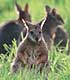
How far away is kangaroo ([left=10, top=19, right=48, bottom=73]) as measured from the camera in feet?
26.6

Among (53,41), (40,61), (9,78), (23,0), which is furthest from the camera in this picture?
(23,0)

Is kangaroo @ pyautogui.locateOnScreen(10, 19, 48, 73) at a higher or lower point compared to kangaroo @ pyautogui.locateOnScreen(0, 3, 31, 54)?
higher

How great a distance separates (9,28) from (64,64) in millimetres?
2908

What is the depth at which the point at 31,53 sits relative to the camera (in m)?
8.18

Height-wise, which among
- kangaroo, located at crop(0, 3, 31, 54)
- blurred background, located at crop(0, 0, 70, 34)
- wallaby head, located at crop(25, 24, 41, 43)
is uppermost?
wallaby head, located at crop(25, 24, 41, 43)

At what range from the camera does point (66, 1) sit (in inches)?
526

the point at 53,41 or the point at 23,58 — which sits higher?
the point at 23,58

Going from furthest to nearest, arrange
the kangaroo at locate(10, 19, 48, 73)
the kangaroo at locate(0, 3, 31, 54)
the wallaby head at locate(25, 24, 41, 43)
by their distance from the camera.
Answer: the kangaroo at locate(0, 3, 31, 54) → the kangaroo at locate(10, 19, 48, 73) → the wallaby head at locate(25, 24, 41, 43)

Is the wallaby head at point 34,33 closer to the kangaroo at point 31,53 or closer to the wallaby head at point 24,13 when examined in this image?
the kangaroo at point 31,53

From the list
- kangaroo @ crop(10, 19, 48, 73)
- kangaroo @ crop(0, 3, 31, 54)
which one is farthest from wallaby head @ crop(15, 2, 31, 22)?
kangaroo @ crop(10, 19, 48, 73)

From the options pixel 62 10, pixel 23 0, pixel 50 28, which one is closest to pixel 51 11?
pixel 50 28

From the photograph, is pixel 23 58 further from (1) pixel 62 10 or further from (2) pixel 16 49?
(1) pixel 62 10

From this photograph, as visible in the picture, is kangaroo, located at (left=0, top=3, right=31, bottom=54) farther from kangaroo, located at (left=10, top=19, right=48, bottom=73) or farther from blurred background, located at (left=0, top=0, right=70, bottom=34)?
kangaroo, located at (left=10, top=19, right=48, bottom=73)

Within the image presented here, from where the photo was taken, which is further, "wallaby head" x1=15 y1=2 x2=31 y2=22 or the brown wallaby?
the brown wallaby
